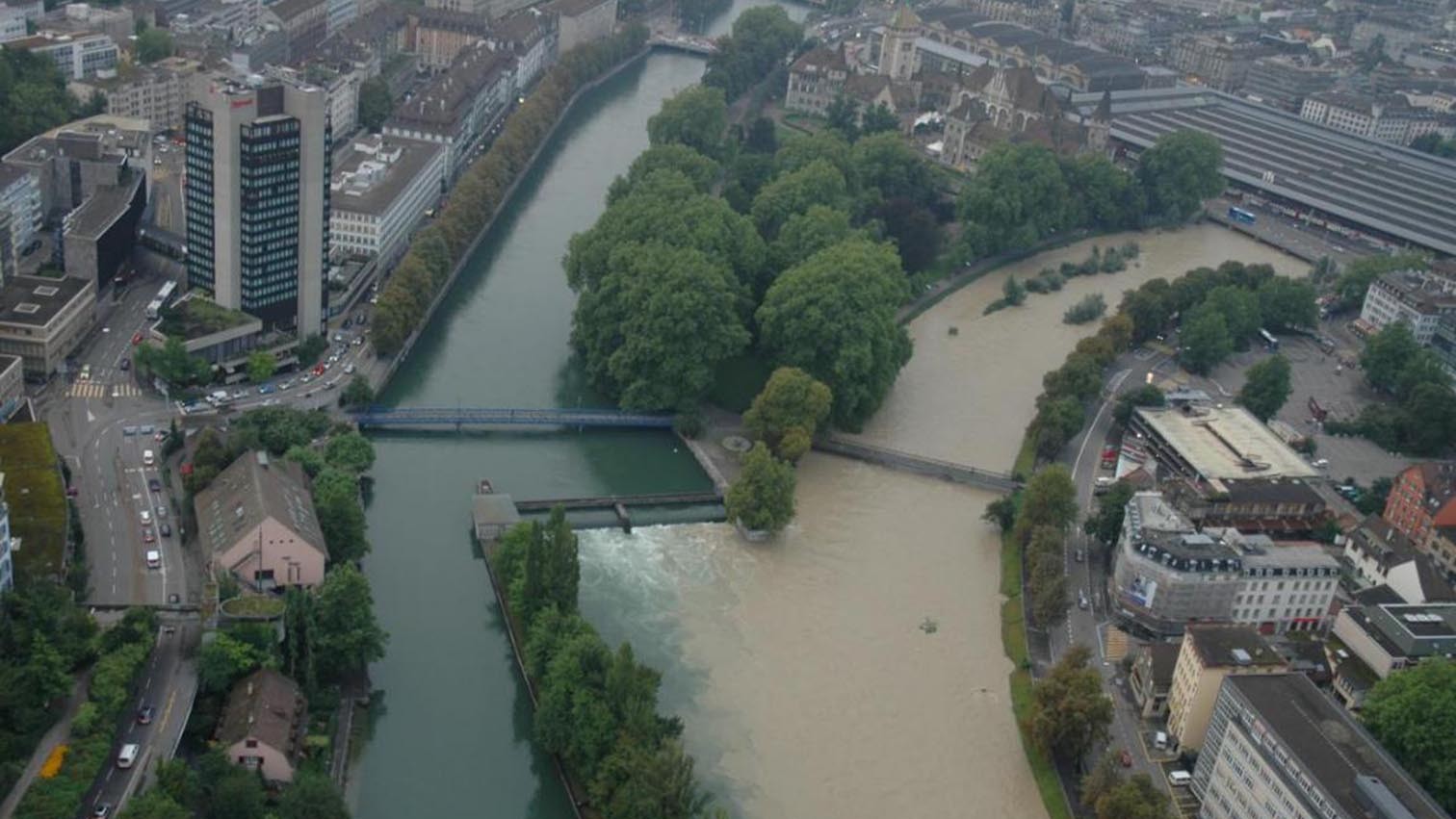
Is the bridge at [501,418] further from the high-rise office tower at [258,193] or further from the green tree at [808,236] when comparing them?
the green tree at [808,236]

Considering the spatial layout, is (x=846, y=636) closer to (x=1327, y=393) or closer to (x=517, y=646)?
(x=517, y=646)

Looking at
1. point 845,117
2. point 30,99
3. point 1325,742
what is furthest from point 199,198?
point 845,117

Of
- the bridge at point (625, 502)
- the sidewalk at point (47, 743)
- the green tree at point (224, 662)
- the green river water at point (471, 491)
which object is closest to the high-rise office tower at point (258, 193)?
the green river water at point (471, 491)

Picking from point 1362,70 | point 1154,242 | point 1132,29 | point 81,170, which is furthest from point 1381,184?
point 81,170

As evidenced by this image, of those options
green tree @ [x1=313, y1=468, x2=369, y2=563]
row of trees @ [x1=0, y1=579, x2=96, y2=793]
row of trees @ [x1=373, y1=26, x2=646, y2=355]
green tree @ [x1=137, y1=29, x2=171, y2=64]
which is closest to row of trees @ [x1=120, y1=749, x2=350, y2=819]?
row of trees @ [x1=0, y1=579, x2=96, y2=793]

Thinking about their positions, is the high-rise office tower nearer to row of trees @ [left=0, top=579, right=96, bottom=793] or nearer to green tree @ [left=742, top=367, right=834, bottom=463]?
green tree @ [left=742, top=367, right=834, bottom=463]

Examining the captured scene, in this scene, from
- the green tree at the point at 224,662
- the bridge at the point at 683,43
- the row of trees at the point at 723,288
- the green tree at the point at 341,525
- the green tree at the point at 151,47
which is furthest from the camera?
the bridge at the point at 683,43

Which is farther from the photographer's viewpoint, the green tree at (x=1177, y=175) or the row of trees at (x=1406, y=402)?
the green tree at (x=1177, y=175)
